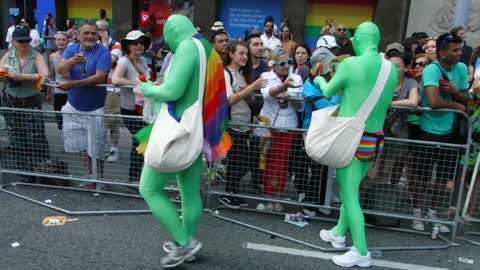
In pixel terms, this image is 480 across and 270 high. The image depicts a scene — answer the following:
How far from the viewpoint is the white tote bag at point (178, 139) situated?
3.27 meters

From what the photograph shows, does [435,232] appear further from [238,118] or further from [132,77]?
[132,77]

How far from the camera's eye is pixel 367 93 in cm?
361

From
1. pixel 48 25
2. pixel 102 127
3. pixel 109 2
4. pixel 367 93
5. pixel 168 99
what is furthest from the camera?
pixel 109 2

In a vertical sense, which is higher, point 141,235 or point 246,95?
point 246,95

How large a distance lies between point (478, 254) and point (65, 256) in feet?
11.8

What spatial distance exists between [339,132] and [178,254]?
5.19ft

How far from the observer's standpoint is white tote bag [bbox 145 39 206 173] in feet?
10.7

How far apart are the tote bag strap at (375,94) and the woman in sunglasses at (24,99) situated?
3.47m

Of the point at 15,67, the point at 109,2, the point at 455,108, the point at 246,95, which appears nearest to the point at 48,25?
the point at 109,2

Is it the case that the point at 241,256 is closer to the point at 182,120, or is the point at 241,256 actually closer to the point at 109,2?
the point at 182,120

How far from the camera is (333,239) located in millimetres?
4215

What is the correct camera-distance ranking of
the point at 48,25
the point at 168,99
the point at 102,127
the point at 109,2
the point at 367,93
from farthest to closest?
the point at 109,2 < the point at 48,25 < the point at 102,127 < the point at 367,93 < the point at 168,99

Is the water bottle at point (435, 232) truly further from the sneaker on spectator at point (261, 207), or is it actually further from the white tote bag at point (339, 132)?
the sneaker on spectator at point (261, 207)

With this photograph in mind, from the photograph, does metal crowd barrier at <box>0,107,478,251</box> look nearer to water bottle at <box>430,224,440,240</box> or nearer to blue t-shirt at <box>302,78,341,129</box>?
water bottle at <box>430,224,440,240</box>
